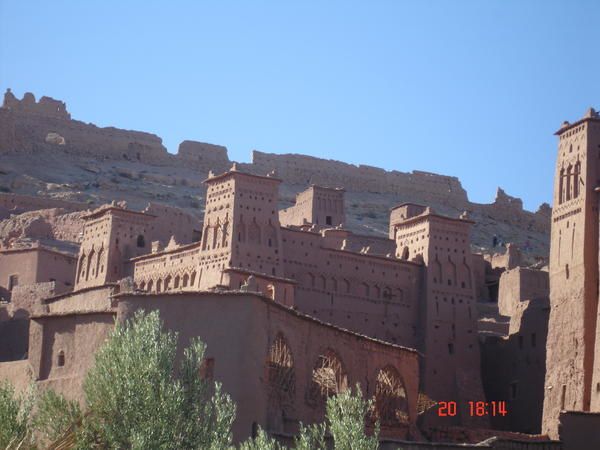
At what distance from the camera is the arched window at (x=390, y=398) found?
38.5 m

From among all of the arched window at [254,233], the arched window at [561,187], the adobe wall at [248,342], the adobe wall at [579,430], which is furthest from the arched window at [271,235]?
the adobe wall at [579,430]

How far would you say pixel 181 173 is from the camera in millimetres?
79250

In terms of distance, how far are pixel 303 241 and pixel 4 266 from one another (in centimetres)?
1129

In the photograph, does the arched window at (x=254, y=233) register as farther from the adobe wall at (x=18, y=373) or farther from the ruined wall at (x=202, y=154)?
the ruined wall at (x=202, y=154)

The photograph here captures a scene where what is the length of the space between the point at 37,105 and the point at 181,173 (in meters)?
10.2

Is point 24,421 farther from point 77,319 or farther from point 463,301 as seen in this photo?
point 463,301

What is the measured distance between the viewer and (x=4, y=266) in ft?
172

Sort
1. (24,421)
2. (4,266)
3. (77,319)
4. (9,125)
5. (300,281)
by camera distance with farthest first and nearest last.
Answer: (9,125) < (4,266) < (300,281) < (77,319) < (24,421)

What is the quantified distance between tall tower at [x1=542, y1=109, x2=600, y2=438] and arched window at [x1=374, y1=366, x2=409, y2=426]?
4.71 meters

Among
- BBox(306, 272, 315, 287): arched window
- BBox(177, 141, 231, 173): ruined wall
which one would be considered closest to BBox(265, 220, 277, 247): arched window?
BBox(306, 272, 315, 287): arched window

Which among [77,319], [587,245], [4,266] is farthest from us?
[4,266]

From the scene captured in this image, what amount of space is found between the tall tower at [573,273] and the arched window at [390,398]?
4.71m

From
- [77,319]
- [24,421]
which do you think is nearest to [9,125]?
[77,319]

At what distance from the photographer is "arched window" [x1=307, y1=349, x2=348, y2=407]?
117 feet
